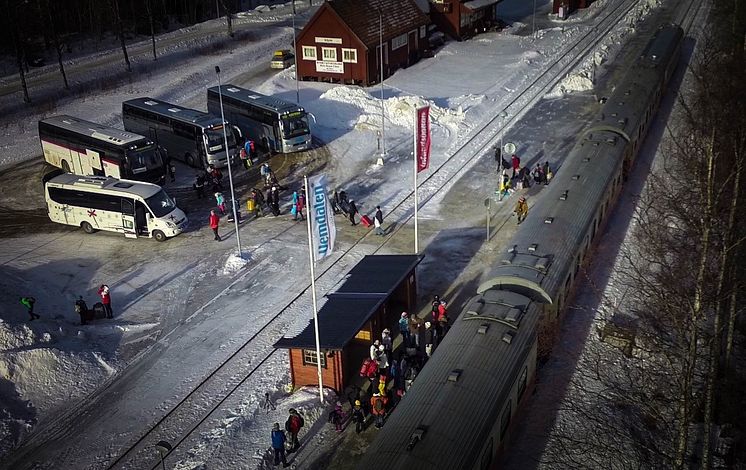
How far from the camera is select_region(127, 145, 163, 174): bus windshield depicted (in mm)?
37438

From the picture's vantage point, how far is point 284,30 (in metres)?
75.7

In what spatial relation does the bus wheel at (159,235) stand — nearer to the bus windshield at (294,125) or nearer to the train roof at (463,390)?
the bus windshield at (294,125)

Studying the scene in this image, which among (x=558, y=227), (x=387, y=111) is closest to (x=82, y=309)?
(x=558, y=227)

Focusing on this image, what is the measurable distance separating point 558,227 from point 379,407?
9.39 meters

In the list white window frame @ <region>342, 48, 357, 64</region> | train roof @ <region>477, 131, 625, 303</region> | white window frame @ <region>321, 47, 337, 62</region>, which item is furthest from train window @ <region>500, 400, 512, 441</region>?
white window frame @ <region>321, 47, 337, 62</region>

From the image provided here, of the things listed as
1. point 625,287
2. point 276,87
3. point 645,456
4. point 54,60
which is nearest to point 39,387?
point 645,456

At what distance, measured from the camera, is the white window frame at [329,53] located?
55500 millimetres

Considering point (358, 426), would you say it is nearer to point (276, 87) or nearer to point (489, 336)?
point (489, 336)

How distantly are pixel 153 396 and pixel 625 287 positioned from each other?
58.0 ft

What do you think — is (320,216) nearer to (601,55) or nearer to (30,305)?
(30,305)

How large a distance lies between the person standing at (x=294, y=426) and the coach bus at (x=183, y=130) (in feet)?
76.0

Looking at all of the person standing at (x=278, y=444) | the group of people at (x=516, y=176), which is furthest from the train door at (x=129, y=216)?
the group of people at (x=516, y=176)

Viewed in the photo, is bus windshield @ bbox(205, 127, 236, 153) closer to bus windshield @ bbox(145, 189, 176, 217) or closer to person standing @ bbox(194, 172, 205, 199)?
person standing @ bbox(194, 172, 205, 199)

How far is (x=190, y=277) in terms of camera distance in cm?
3002
